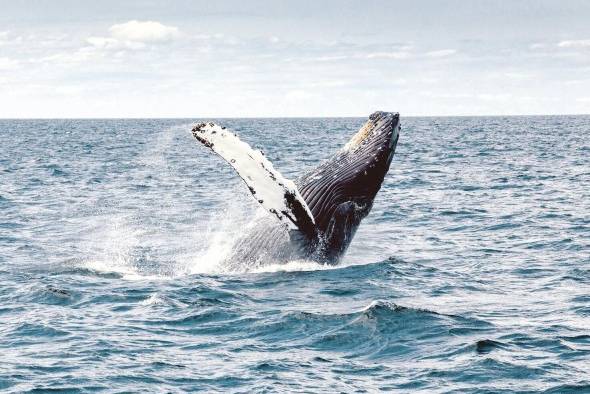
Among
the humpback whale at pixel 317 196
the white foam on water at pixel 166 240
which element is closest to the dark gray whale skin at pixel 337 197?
the humpback whale at pixel 317 196

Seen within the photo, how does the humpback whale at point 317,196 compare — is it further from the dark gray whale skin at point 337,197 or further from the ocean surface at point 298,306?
the ocean surface at point 298,306

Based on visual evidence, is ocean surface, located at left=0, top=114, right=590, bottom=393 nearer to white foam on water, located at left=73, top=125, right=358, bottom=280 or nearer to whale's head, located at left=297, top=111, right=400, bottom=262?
white foam on water, located at left=73, top=125, right=358, bottom=280

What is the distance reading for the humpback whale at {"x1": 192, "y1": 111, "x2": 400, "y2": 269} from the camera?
959 cm

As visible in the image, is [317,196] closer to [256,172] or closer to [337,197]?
[337,197]

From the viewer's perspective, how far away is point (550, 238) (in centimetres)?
1681

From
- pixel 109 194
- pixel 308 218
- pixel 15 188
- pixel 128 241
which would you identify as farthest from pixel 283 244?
pixel 15 188

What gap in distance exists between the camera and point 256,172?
376 inches

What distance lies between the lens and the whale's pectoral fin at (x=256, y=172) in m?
9.28

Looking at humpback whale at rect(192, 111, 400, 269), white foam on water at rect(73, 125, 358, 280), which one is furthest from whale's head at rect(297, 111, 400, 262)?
white foam on water at rect(73, 125, 358, 280)

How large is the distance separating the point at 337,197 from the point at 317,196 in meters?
0.25

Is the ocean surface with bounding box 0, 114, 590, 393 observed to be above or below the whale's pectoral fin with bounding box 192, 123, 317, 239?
below

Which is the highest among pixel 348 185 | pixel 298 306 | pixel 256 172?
pixel 256 172

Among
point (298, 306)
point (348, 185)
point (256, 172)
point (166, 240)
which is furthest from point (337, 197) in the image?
point (166, 240)

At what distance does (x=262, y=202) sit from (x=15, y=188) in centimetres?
2092
